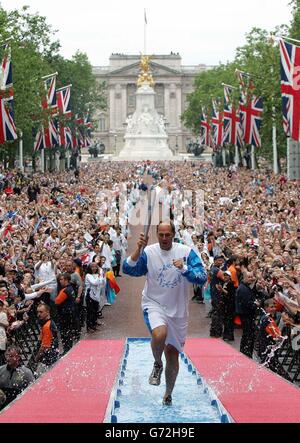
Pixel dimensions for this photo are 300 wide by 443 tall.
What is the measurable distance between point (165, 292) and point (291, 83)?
29219 millimetres

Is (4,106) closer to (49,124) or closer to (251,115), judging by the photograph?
(251,115)

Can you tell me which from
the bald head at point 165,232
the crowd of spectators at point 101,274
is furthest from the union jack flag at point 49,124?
the bald head at point 165,232

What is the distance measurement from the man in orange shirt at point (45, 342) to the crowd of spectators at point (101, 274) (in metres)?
0.02

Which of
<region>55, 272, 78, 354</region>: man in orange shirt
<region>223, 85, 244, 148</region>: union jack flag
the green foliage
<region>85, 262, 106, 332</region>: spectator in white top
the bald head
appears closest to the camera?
the bald head

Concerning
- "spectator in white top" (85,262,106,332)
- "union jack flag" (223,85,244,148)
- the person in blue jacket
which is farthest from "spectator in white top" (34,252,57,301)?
"union jack flag" (223,85,244,148)

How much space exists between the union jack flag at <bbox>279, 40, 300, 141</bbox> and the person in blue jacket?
28.1 metres

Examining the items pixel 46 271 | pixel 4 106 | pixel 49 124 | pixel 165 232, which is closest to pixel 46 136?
pixel 49 124

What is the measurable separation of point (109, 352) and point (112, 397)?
5459 millimetres

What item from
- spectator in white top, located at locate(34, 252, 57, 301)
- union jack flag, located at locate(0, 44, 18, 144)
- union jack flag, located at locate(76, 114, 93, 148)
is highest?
union jack flag, located at locate(0, 44, 18, 144)

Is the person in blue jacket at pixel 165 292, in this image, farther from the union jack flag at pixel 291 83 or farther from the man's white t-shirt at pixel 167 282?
the union jack flag at pixel 291 83

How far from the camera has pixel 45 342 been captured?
1630cm

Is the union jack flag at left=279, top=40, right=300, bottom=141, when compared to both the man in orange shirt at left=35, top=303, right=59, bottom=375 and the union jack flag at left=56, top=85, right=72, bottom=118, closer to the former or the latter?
the man in orange shirt at left=35, top=303, right=59, bottom=375

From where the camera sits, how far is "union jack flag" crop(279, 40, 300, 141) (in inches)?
1566
